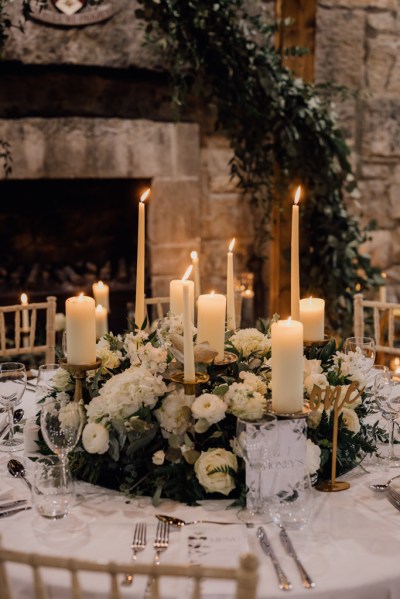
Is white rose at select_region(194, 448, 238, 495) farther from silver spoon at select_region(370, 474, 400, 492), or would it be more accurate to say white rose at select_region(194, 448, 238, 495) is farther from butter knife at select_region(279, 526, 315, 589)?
silver spoon at select_region(370, 474, 400, 492)

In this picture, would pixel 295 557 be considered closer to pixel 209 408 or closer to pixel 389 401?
pixel 209 408

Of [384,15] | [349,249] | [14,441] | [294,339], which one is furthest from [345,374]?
[384,15]

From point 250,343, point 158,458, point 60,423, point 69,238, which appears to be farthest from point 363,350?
point 69,238

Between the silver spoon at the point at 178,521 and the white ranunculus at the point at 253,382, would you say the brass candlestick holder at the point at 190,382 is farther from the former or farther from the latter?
the silver spoon at the point at 178,521

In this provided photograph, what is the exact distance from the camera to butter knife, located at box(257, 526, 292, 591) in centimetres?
113

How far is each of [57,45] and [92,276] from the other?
1.19 meters

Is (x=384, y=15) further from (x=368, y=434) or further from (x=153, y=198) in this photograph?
(x=368, y=434)

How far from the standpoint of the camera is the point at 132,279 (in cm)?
391

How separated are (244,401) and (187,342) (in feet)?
0.53

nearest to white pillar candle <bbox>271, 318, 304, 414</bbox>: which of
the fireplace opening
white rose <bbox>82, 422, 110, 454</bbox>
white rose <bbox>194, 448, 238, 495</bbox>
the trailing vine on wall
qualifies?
white rose <bbox>194, 448, 238, 495</bbox>

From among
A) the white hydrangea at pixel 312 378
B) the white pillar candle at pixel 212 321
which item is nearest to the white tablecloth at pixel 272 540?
the white hydrangea at pixel 312 378

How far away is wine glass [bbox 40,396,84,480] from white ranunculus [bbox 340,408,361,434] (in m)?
0.56

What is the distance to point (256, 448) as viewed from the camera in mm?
1304

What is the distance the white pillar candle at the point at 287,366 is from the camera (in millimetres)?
1378
